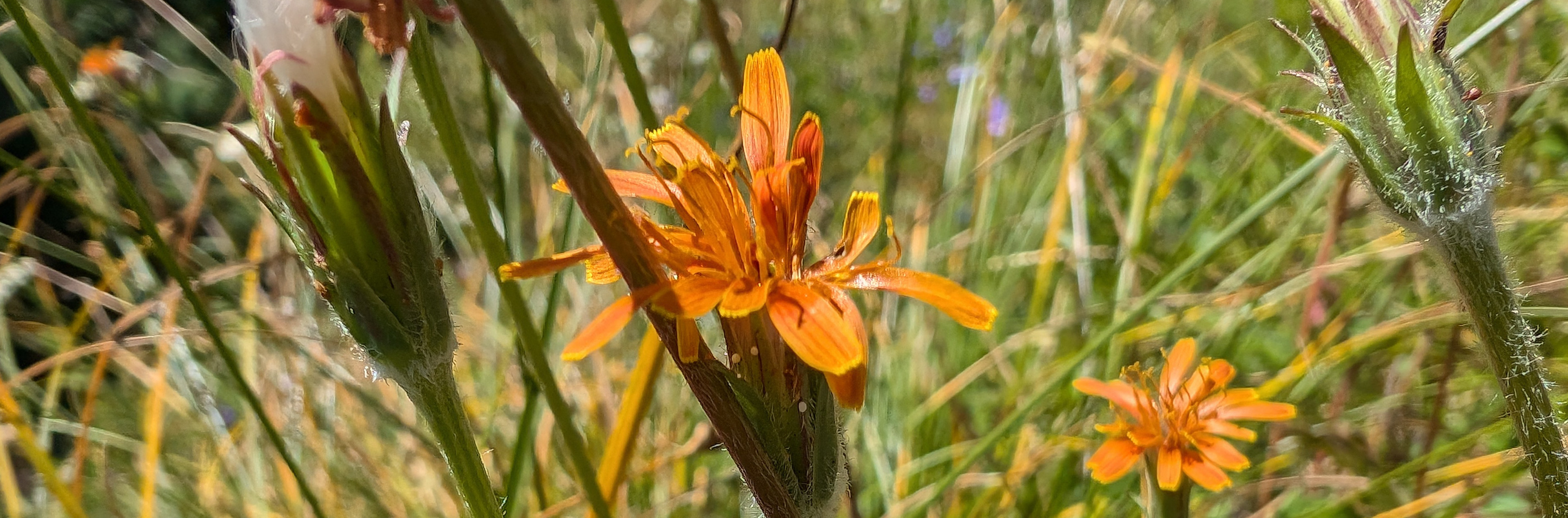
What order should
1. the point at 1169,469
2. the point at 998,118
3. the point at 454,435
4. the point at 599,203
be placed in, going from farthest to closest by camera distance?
A: the point at 998,118, the point at 1169,469, the point at 454,435, the point at 599,203

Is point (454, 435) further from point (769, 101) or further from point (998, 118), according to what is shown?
point (998, 118)

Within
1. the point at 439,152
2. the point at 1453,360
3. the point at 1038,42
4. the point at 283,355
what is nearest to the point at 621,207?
the point at 1453,360

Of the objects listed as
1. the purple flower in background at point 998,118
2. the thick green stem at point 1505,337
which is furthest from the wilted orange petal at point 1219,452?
the purple flower in background at point 998,118

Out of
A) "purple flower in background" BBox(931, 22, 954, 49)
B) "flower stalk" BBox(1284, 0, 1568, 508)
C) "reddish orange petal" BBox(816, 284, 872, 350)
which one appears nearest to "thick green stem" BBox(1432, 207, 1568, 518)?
"flower stalk" BBox(1284, 0, 1568, 508)

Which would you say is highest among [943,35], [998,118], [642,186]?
[943,35]

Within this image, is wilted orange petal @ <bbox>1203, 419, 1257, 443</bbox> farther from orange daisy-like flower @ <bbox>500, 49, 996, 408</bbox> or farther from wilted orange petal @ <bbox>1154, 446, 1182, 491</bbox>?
orange daisy-like flower @ <bbox>500, 49, 996, 408</bbox>

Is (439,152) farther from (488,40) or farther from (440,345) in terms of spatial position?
(488,40)

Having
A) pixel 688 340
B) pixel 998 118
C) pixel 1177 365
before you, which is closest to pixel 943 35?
pixel 998 118
